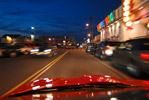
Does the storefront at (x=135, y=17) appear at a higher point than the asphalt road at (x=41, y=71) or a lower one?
higher

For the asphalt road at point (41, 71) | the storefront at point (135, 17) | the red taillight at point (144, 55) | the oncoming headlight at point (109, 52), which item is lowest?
the asphalt road at point (41, 71)

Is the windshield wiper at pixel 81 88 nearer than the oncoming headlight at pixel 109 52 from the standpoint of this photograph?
Yes

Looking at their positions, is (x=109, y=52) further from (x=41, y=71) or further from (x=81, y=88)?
(x=81, y=88)

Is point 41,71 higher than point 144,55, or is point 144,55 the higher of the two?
point 144,55

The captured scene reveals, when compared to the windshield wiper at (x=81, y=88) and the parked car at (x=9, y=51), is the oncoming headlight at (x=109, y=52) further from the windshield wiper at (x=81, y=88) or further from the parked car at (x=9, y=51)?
the parked car at (x=9, y=51)

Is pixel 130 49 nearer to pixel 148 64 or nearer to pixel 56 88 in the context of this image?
pixel 148 64

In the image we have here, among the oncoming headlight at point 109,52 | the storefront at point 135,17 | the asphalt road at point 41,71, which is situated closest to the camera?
the asphalt road at point 41,71

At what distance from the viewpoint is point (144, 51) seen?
6.75 m

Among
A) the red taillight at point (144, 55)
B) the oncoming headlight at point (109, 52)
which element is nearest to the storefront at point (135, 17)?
the oncoming headlight at point (109, 52)

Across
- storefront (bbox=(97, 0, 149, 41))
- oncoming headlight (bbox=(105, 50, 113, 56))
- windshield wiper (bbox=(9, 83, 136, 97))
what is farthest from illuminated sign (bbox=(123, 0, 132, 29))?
windshield wiper (bbox=(9, 83, 136, 97))

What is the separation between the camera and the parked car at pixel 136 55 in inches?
265

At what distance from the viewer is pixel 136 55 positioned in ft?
24.2

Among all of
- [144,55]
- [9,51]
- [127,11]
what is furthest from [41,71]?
[127,11]

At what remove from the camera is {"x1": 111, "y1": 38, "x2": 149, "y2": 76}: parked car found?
6.72 metres
